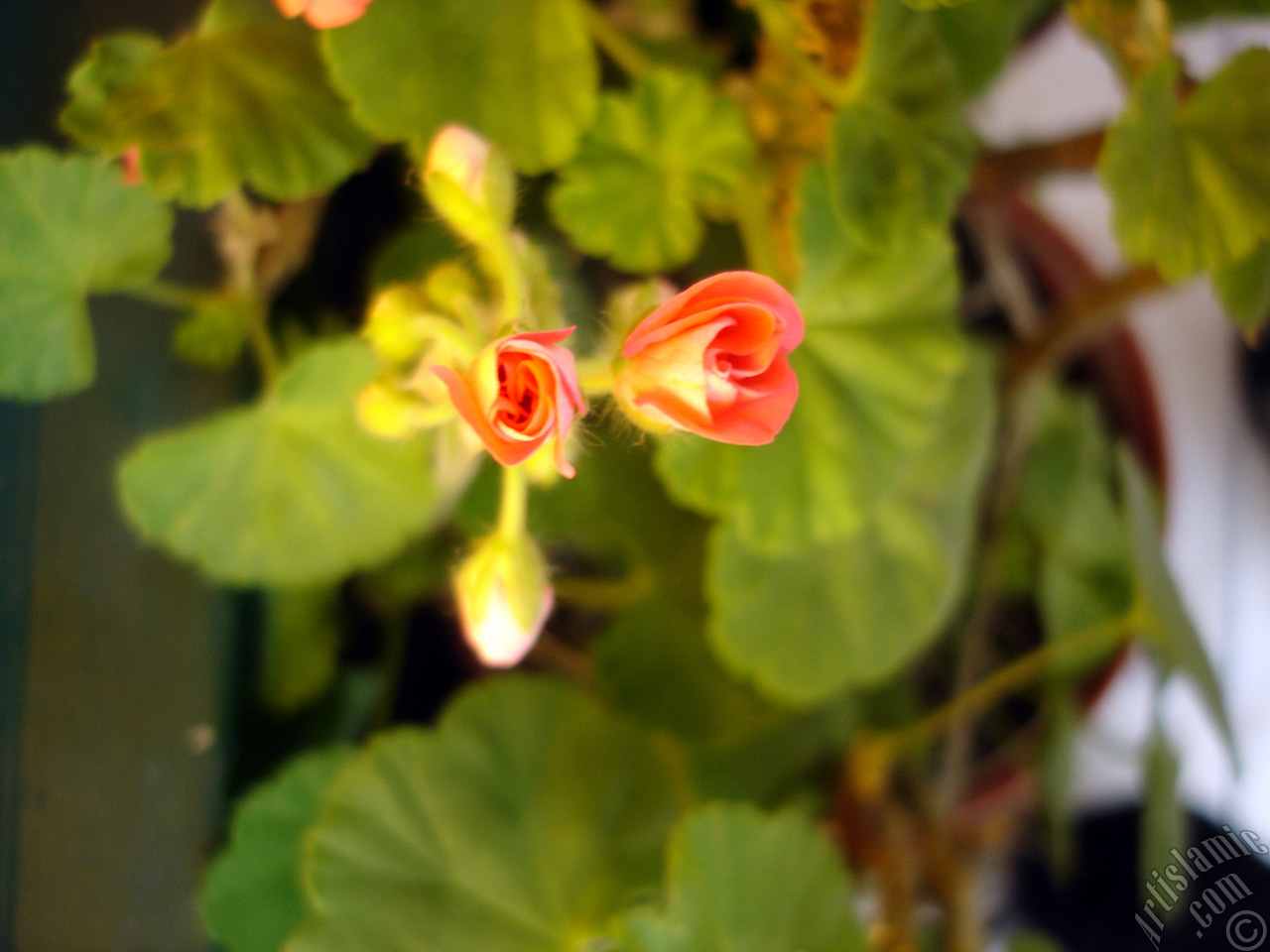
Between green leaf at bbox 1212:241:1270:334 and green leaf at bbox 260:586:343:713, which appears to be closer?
green leaf at bbox 1212:241:1270:334

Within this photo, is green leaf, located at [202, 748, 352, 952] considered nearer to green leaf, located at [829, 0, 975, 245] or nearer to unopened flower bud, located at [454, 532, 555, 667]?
unopened flower bud, located at [454, 532, 555, 667]

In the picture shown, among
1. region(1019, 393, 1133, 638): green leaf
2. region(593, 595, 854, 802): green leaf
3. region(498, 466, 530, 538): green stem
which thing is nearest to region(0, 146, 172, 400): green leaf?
region(498, 466, 530, 538): green stem

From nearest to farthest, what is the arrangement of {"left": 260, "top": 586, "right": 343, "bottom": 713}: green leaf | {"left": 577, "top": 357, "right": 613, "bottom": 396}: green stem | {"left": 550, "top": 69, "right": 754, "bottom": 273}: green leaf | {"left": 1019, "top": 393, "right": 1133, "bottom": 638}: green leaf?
1. {"left": 577, "top": 357, "right": 613, "bottom": 396}: green stem
2. {"left": 550, "top": 69, "right": 754, "bottom": 273}: green leaf
3. {"left": 260, "top": 586, "right": 343, "bottom": 713}: green leaf
4. {"left": 1019, "top": 393, "right": 1133, "bottom": 638}: green leaf

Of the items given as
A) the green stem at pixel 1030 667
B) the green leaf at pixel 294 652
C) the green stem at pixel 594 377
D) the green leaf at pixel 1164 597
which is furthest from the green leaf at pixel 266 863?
the green leaf at pixel 1164 597

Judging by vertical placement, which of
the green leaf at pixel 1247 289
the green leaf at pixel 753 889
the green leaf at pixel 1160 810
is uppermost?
the green leaf at pixel 1247 289

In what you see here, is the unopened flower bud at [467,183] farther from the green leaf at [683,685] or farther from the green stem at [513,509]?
the green leaf at [683,685]

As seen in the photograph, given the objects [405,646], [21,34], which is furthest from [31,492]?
[405,646]
